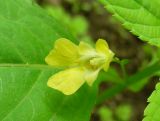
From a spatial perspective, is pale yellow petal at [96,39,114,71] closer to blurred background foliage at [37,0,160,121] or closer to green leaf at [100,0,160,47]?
green leaf at [100,0,160,47]

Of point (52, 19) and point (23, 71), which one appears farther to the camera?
point (52, 19)

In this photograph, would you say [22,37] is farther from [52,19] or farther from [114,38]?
[114,38]

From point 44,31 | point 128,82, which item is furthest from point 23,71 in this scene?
point 128,82

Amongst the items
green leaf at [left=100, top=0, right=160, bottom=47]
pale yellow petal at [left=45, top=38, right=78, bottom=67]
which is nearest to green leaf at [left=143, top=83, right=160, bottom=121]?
green leaf at [left=100, top=0, right=160, bottom=47]

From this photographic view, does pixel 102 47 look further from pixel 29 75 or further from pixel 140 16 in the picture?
pixel 29 75

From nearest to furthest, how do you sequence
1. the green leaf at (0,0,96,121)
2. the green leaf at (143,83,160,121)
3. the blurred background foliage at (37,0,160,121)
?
the green leaf at (143,83,160,121), the green leaf at (0,0,96,121), the blurred background foliage at (37,0,160,121)

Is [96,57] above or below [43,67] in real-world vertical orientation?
above
